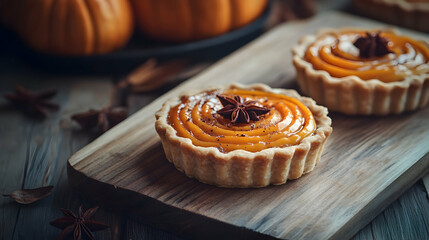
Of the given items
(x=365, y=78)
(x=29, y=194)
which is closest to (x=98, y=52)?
(x=29, y=194)

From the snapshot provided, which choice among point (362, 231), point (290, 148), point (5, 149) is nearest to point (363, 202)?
point (362, 231)

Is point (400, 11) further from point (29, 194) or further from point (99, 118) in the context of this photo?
point (29, 194)

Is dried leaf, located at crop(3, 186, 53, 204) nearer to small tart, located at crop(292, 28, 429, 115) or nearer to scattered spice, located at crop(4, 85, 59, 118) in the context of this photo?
scattered spice, located at crop(4, 85, 59, 118)

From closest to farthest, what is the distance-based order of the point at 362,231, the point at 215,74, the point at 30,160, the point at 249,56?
the point at 362,231
the point at 30,160
the point at 215,74
the point at 249,56

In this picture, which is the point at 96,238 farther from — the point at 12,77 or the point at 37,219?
the point at 12,77

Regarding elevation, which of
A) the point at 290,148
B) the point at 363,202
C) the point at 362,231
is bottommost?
the point at 362,231

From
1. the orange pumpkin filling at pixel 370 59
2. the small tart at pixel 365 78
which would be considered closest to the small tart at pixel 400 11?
the orange pumpkin filling at pixel 370 59

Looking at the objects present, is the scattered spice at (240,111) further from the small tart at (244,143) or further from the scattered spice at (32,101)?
the scattered spice at (32,101)
